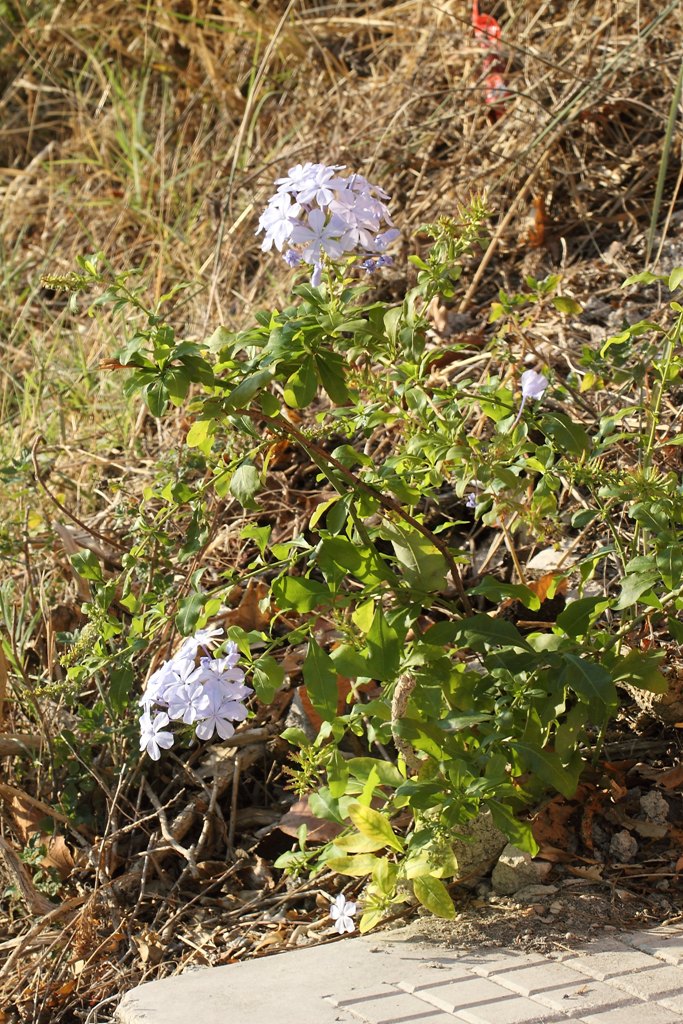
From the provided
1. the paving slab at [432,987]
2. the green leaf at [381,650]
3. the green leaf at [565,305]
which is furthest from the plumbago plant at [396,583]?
the green leaf at [565,305]

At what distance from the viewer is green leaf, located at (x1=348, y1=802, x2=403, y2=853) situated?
1.93 metres

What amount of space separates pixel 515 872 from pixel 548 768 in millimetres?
284

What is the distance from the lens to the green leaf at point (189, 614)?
71.6 inches

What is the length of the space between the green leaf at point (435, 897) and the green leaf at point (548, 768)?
25cm

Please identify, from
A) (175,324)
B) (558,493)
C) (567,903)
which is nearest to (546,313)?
(558,493)

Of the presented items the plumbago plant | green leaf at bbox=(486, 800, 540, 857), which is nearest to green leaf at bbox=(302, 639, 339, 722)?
the plumbago plant

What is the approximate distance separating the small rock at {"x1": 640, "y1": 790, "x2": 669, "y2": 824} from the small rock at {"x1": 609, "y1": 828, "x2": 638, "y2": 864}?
74 millimetres

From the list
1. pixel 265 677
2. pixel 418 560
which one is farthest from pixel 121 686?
pixel 418 560

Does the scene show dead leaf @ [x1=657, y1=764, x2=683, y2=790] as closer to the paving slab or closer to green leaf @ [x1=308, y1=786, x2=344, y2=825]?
the paving slab

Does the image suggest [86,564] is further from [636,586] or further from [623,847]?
[623,847]

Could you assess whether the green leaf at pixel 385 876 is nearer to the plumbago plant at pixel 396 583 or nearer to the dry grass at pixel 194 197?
the plumbago plant at pixel 396 583

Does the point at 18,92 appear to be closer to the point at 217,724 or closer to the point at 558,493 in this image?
the point at 558,493

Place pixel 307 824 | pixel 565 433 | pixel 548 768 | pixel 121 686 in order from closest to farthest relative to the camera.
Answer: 1. pixel 548 768
2. pixel 565 433
3. pixel 121 686
4. pixel 307 824

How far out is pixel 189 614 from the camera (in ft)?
5.98
